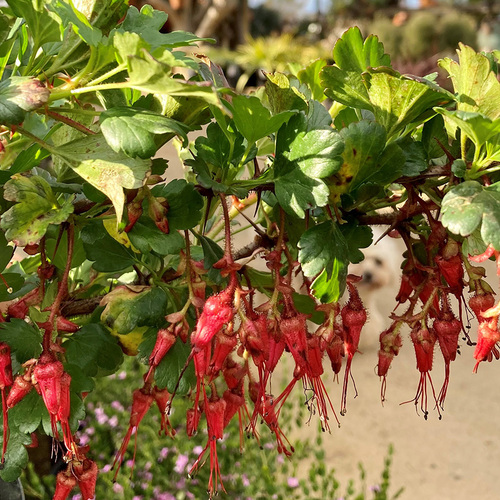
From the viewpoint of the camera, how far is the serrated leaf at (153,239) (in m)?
0.42

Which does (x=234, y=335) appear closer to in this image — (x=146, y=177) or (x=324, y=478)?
(x=146, y=177)

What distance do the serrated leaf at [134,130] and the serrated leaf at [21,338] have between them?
0.57 feet

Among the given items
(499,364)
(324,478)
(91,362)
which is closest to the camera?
(91,362)

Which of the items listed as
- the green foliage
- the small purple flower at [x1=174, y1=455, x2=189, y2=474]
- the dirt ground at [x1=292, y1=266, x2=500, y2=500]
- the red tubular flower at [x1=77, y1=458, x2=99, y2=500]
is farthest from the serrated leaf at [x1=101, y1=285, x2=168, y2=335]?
the dirt ground at [x1=292, y1=266, x2=500, y2=500]

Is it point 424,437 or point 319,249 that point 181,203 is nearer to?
point 319,249

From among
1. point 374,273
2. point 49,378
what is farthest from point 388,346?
point 374,273

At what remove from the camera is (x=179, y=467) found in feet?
4.67

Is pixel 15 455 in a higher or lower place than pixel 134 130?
lower

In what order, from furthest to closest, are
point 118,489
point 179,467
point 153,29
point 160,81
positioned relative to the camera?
point 179,467 → point 118,489 → point 153,29 → point 160,81

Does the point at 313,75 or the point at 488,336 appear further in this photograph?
the point at 313,75

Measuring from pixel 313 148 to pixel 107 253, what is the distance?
187 mm

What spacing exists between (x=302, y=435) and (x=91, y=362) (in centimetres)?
181

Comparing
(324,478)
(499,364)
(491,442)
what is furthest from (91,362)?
(499,364)

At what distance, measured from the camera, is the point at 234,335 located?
411 millimetres
